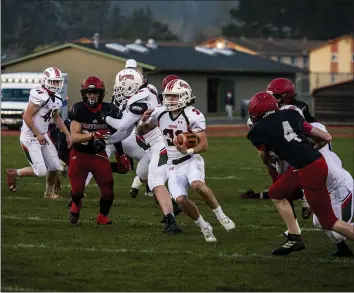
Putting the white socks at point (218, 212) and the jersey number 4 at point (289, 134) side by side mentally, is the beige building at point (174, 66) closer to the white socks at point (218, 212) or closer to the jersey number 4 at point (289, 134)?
the white socks at point (218, 212)

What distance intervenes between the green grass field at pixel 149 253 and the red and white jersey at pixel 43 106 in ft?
3.29

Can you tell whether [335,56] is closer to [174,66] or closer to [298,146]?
[174,66]

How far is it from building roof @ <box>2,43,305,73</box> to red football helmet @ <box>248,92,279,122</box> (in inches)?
1690

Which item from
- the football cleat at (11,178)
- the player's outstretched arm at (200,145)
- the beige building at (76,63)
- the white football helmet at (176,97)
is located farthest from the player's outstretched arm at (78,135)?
the beige building at (76,63)

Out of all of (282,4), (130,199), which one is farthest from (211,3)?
(130,199)

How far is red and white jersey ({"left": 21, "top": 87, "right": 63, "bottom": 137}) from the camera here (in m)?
14.3

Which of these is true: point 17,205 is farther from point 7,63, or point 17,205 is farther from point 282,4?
point 282,4

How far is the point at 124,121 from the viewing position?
38.5 feet

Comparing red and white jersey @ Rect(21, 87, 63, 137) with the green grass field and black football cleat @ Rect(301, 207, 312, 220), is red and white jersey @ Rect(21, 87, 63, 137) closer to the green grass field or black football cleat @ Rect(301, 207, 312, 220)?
the green grass field

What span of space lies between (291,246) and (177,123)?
68.1 inches

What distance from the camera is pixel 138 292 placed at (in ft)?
27.1

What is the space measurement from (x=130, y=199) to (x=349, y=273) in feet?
20.4

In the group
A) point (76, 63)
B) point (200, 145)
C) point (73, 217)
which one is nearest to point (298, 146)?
point (200, 145)

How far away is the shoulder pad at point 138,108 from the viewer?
11703 mm
